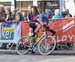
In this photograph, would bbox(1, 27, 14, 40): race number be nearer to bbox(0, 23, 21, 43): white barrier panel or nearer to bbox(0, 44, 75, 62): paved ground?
bbox(0, 23, 21, 43): white barrier panel

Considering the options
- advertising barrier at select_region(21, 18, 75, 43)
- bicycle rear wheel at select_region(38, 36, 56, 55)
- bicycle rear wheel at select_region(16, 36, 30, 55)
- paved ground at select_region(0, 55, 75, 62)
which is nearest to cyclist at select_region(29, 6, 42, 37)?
bicycle rear wheel at select_region(16, 36, 30, 55)

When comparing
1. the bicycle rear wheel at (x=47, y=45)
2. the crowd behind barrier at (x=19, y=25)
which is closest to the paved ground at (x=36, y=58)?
the bicycle rear wheel at (x=47, y=45)

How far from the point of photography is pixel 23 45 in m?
16.3

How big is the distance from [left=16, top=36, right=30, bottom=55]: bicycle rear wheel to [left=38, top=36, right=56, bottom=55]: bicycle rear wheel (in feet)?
1.92

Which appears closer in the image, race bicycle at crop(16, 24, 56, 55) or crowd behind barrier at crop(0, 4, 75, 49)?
race bicycle at crop(16, 24, 56, 55)

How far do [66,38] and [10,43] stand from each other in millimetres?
2292

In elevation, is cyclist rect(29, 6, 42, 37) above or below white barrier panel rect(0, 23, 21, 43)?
above

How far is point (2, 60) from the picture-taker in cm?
1437

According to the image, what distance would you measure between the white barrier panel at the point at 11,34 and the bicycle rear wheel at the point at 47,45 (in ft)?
5.21

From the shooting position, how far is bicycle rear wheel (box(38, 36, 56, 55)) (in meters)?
15.7

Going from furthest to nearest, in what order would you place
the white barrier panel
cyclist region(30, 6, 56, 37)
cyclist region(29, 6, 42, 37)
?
the white barrier panel < cyclist region(29, 6, 42, 37) < cyclist region(30, 6, 56, 37)

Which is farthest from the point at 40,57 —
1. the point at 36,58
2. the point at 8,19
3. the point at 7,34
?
the point at 8,19

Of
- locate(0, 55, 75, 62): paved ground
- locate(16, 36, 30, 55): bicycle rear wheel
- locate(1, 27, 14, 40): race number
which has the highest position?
locate(1, 27, 14, 40): race number

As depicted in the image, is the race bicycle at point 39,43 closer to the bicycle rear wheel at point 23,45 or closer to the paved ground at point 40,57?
the bicycle rear wheel at point 23,45
